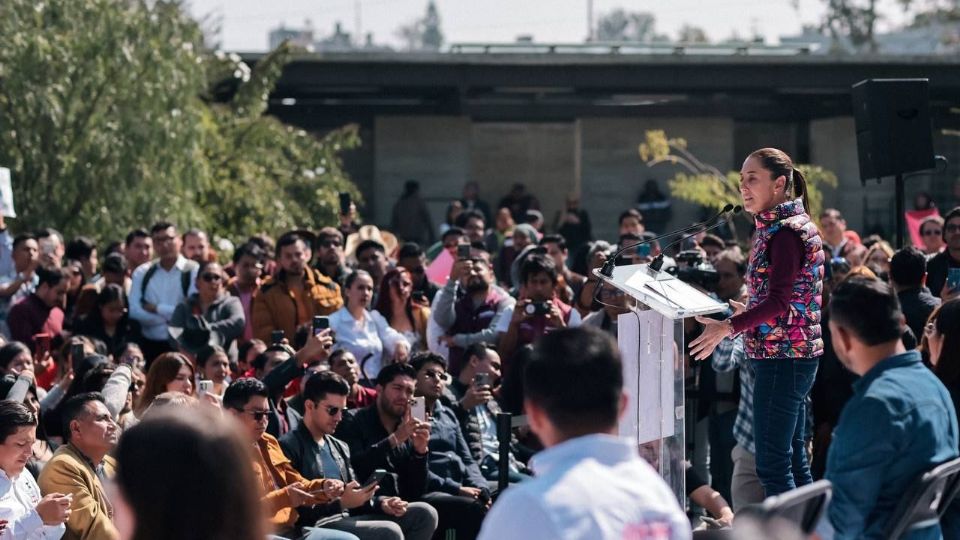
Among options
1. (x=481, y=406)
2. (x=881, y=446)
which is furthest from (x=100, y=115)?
(x=881, y=446)

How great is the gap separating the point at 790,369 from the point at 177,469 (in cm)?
395

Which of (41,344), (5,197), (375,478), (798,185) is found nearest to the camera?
(798,185)

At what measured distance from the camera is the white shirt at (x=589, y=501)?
317cm

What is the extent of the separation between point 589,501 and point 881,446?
4.70ft

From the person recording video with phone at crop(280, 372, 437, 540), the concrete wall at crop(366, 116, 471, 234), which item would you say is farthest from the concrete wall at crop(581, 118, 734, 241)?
the person recording video with phone at crop(280, 372, 437, 540)

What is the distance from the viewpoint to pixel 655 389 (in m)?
6.34

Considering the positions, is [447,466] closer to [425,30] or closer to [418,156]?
[418,156]

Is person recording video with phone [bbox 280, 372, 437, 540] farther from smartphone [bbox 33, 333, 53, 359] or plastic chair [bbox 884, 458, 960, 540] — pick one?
plastic chair [bbox 884, 458, 960, 540]

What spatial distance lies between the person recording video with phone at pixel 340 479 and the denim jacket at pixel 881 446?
12.5 ft

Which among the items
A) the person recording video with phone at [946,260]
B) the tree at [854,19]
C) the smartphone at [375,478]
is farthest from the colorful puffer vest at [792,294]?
the tree at [854,19]

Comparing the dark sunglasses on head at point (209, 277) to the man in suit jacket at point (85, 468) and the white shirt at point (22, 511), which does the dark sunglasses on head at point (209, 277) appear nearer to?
A: the man in suit jacket at point (85, 468)

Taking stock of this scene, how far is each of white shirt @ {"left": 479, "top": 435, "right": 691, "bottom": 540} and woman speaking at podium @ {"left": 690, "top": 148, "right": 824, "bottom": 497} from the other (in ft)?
9.90

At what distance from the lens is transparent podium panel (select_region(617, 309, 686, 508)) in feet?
20.2

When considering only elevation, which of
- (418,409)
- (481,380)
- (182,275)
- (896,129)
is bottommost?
(418,409)
